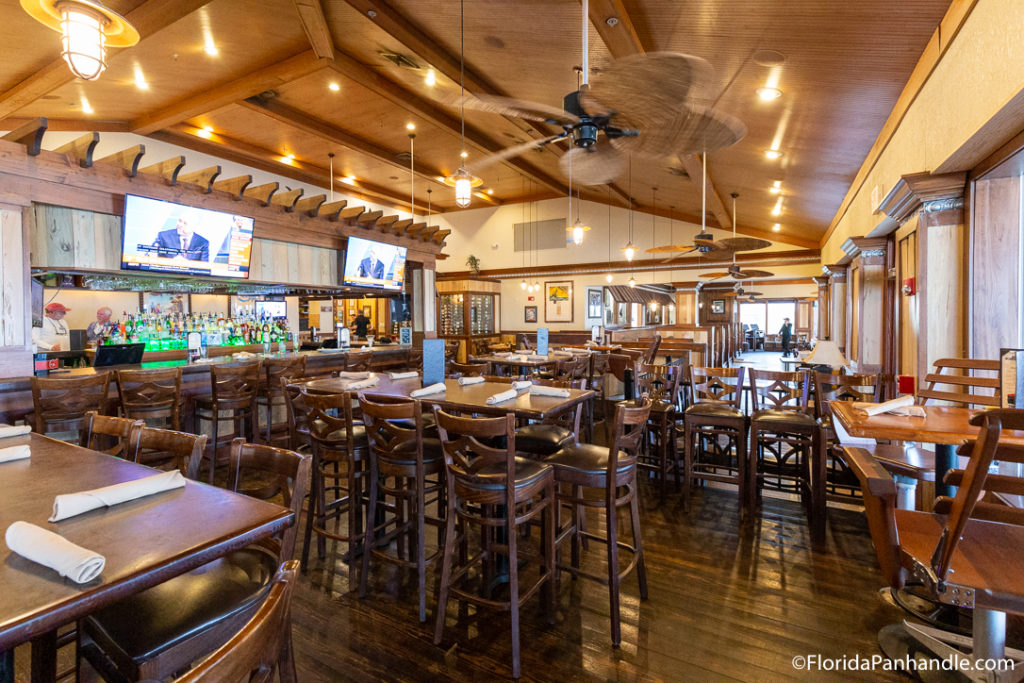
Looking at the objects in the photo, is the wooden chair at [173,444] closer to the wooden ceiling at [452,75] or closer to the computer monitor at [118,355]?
the wooden ceiling at [452,75]

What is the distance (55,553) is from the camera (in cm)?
98

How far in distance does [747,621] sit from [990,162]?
294cm

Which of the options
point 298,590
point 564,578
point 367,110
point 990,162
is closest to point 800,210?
point 990,162

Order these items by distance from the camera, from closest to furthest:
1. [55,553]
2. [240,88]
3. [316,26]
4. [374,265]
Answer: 1. [55,553]
2. [316,26]
3. [240,88]
4. [374,265]

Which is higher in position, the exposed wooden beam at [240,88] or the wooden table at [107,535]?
the exposed wooden beam at [240,88]

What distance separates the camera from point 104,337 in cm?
582

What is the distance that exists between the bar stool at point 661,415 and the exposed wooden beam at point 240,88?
5181 mm

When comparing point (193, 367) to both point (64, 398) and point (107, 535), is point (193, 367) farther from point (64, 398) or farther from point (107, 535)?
point (107, 535)

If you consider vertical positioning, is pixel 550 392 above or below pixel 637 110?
below

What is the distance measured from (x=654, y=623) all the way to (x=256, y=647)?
2059 millimetres

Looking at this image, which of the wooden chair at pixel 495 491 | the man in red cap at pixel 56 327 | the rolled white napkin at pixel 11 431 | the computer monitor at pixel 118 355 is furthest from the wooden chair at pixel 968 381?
the man in red cap at pixel 56 327

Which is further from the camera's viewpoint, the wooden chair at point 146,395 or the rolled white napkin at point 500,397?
the wooden chair at point 146,395

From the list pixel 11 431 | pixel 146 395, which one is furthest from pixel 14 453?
pixel 146 395

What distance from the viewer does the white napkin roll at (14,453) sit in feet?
5.71
